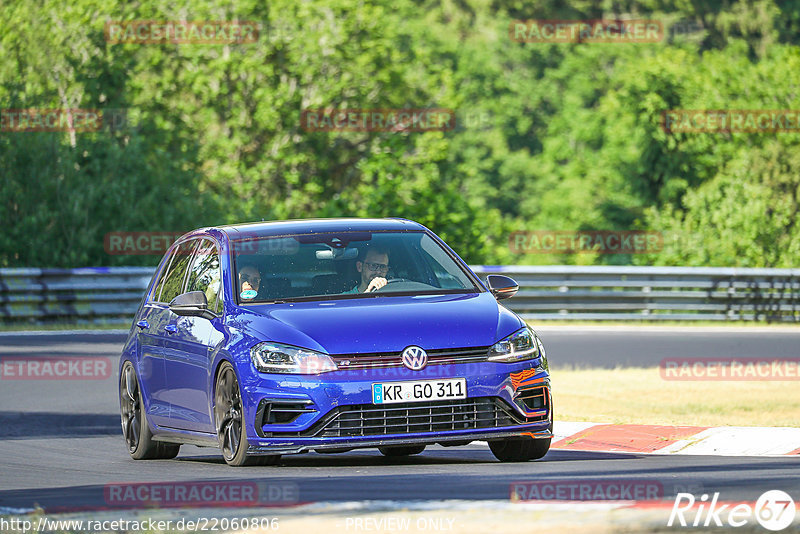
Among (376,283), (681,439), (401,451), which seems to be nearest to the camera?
(376,283)

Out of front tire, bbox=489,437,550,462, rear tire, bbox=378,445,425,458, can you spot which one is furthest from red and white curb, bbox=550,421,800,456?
front tire, bbox=489,437,550,462

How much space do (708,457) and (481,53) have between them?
59433mm

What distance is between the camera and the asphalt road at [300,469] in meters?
7.89

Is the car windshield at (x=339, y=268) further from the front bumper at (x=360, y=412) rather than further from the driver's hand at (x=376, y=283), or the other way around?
the front bumper at (x=360, y=412)

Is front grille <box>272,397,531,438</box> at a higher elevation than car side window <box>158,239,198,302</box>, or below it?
below

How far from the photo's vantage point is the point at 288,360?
29.7 feet

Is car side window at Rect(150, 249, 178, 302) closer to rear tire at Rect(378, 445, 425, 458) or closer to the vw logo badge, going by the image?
rear tire at Rect(378, 445, 425, 458)

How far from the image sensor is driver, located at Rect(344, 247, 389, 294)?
1000cm

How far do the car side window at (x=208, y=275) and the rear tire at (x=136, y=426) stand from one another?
3.25 ft

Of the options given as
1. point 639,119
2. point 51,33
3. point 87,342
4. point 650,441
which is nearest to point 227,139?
point 51,33

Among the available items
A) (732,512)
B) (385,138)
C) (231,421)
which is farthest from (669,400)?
(385,138)

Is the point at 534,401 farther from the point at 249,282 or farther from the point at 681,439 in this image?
the point at 681,439

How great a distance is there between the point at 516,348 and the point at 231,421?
176 cm

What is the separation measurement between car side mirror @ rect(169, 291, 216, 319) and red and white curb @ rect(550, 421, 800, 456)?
3.00 metres
